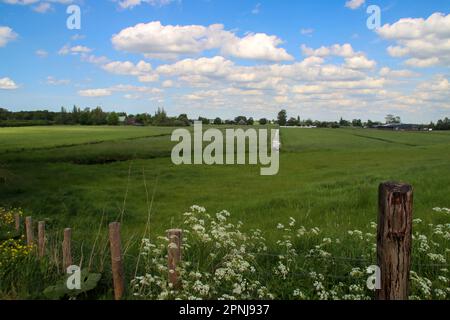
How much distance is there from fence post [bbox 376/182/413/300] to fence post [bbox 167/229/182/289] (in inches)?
97.4

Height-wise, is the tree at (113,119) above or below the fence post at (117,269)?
above

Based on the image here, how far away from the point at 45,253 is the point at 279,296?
11.9 feet

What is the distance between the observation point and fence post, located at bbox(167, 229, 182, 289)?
215 inches

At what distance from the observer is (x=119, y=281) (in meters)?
5.27

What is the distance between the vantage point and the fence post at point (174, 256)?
5469 mm

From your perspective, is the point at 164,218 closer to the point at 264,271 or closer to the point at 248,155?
the point at 264,271

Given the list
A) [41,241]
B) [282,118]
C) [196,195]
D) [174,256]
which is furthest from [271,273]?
[282,118]

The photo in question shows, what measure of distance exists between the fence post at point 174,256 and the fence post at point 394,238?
247 centimetres

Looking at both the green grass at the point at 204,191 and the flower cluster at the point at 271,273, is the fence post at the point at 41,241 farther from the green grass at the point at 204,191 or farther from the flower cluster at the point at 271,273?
the green grass at the point at 204,191

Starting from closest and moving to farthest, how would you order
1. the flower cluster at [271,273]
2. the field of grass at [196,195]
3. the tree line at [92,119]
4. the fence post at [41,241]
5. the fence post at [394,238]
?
the fence post at [394,238] < the flower cluster at [271,273] < the fence post at [41,241] < the field of grass at [196,195] < the tree line at [92,119]

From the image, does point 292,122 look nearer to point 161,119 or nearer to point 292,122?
point 292,122

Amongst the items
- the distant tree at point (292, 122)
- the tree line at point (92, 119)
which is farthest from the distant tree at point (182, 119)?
the distant tree at point (292, 122)

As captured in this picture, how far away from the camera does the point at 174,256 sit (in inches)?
217

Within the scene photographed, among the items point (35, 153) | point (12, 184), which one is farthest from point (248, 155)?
point (12, 184)
